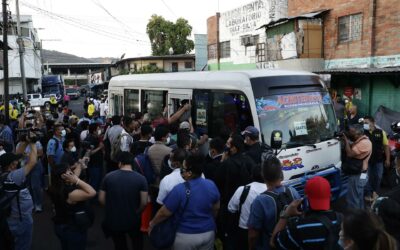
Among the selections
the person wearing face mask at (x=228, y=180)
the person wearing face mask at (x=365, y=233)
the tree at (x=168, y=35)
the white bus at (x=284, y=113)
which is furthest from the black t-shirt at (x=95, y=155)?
the tree at (x=168, y=35)

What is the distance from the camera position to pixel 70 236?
13.5 ft

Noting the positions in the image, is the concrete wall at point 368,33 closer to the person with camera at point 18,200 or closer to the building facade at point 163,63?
the person with camera at point 18,200

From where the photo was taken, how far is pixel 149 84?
33.6ft

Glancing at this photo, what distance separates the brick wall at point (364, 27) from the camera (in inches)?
594

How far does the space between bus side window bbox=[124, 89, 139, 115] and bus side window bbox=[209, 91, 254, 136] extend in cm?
427

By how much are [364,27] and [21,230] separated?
1609 centimetres

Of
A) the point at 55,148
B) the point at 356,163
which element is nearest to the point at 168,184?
the point at 356,163

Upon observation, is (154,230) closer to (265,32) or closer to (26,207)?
(26,207)

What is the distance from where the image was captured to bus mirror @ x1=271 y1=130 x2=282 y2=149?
231 inches

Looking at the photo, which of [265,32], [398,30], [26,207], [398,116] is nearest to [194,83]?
[26,207]

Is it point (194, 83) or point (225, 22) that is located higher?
point (225, 22)

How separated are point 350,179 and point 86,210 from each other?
4339mm

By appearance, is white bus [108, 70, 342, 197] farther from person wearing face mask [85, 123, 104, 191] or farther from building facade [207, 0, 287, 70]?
building facade [207, 0, 287, 70]

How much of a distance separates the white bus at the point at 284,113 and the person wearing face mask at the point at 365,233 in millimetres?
3685
